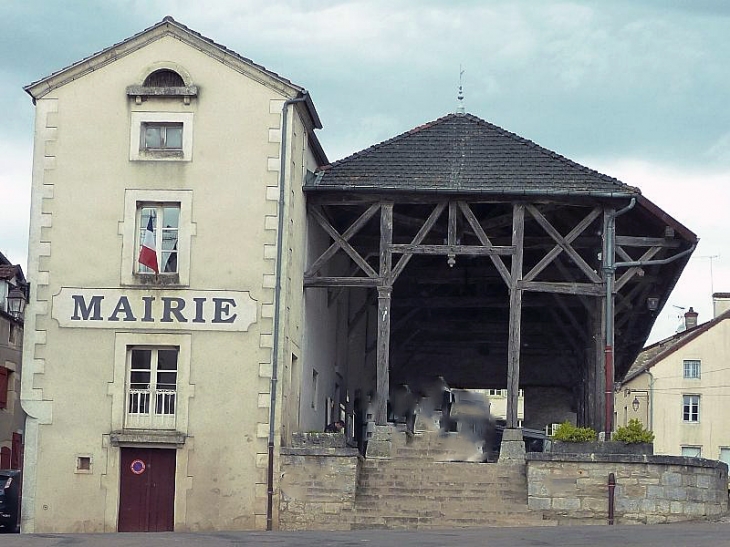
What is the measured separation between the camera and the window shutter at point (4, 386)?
3262cm

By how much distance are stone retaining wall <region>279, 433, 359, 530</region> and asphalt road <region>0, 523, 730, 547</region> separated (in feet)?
4.44

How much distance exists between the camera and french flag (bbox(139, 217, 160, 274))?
2088 centimetres

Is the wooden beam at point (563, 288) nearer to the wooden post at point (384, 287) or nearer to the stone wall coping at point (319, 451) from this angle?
the wooden post at point (384, 287)

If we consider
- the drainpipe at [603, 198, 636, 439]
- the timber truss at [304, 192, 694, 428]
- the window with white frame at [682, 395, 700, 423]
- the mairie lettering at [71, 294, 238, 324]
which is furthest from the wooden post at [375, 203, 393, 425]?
the window with white frame at [682, 395, 700, 423]

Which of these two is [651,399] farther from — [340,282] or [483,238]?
[340,282]

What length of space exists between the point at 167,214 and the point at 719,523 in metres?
9.77

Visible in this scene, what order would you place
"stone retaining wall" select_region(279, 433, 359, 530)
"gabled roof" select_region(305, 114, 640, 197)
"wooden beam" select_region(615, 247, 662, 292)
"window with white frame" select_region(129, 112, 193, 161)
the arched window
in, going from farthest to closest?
"wooden beam" select_region(615, 247, 662, 292) < "gabled roof" select_region(305, 114, 640, 197) < the arched window < "window with white frame" select_region(129, 112, 193, 161) < "stone retaining wall" select_region(279, 433, 359, 530)

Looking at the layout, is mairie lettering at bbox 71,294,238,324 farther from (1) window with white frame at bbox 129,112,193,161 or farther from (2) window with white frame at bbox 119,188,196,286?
(1) window with white frame at bbox 129,112,193,161

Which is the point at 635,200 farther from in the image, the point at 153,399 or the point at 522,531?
the point at 153,399

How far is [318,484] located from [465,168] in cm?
613

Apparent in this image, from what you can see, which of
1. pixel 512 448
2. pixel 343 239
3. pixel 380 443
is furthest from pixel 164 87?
pixel 512 448

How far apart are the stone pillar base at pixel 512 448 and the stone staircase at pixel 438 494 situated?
0.38 ft

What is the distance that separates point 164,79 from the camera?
21469 millimetres

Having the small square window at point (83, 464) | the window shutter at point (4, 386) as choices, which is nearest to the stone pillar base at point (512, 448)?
the small square window at point (83, 464)
